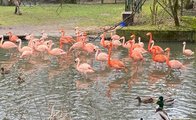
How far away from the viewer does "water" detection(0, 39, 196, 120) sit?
10211mm

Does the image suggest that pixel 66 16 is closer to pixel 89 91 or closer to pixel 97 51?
pixel 97 51

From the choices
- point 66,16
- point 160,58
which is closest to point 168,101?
point 160,58

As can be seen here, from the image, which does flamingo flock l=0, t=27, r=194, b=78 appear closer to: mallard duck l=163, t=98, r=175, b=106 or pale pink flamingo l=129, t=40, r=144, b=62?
pale pink flamingo l=129, t=40, r=144, b=62

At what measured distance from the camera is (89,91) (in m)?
12.1

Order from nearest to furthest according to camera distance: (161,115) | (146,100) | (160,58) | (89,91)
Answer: (161,115), (146,100), (89,91), (160,58)

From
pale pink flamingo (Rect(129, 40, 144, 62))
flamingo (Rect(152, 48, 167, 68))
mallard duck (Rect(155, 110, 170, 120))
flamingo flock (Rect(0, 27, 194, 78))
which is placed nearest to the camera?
mallard duck (Rect(155, 110, 170, 120))

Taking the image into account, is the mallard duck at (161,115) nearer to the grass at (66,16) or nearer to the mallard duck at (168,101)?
the mallard duck at (168,101)

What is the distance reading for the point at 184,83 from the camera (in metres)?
13.1

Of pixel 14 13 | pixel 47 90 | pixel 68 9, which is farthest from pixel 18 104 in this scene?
pixel 68 9

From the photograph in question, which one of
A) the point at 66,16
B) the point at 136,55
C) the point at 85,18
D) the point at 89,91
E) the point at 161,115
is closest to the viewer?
the point at 161,115

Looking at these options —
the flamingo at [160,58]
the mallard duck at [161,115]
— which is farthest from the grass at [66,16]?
the mallard duck at [161,115]

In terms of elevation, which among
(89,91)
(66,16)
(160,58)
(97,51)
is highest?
(66,16)

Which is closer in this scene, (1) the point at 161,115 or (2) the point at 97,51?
(1) the point at 161,115

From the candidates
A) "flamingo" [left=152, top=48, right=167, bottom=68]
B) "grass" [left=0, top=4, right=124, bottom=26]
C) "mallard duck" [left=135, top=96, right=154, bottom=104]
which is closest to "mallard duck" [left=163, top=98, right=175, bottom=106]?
"mallard duck" [left=135, top=96, right=154, bottom=104]
